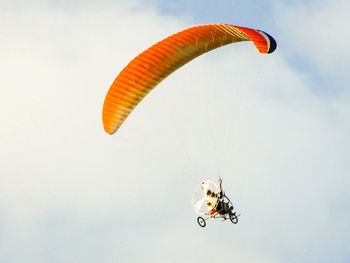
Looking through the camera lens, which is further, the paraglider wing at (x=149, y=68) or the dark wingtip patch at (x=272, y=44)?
the paraglider wing at (x=149, y=68)

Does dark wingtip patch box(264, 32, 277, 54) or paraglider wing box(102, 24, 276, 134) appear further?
paraglider wing box(102, 24, 276, 134)

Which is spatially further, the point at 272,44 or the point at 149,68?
the point at 149,68

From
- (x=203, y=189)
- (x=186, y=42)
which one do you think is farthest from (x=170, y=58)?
(x=203, y=189)

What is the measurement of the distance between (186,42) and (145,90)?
283cm

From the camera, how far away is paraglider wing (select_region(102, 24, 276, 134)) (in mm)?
33500

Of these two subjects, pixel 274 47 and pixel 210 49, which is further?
pixel 210 49

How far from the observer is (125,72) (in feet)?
111

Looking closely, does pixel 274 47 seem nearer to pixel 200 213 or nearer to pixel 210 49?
pixel 210 49

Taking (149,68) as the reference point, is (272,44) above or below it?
above

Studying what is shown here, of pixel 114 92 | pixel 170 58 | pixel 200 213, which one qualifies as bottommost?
pixel 200 213

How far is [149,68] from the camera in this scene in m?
33.7

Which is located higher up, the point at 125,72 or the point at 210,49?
the point at 210,49

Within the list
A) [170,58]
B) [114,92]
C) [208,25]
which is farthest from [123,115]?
[208,25]

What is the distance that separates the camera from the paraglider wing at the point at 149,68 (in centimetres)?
3350
